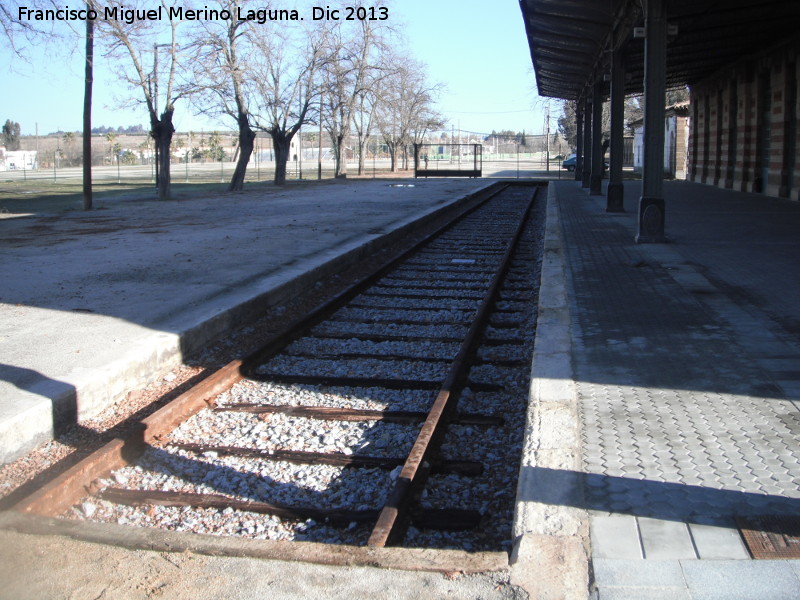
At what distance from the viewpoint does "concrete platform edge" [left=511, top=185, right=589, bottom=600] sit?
3133 mm

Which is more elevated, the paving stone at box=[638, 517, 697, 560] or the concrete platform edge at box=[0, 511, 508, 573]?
the paving stone at box=[638, 517, 697, 560]

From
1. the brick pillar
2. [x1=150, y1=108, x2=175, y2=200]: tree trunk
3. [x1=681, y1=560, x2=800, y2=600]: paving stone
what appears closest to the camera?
[x1=681, y1=560, x2=800, y2=600]: paving stone

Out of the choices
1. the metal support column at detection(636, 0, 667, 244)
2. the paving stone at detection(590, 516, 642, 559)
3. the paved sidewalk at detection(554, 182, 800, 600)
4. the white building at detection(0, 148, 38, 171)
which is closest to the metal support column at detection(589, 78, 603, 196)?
the metal support column at detection(636, 0, 667, 244)

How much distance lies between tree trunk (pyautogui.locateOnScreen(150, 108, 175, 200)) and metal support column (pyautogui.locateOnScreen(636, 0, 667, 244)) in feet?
62.2

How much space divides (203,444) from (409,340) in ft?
9.73

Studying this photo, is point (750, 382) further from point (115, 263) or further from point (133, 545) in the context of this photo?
point (115, 263)

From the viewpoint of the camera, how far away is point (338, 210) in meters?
22.5

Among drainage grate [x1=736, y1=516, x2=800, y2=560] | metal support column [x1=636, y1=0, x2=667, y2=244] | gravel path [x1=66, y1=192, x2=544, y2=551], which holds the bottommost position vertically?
gravel path [x1=66, y1=192, x2=544, y2=551]

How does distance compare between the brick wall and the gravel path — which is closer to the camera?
the gravel path

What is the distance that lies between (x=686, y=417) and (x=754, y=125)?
2305 cm

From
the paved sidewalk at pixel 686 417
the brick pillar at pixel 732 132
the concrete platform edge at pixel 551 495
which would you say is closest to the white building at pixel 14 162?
the brick pillar at pixel 732 132

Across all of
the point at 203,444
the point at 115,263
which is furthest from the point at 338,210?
the point at 203,444

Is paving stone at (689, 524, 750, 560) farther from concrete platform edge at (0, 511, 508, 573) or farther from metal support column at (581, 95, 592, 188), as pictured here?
metal support column at (581, 95, 592, 188)

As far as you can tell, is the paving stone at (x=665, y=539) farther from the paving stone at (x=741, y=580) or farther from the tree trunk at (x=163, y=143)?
the tree trunk at (x=163, y=143)
